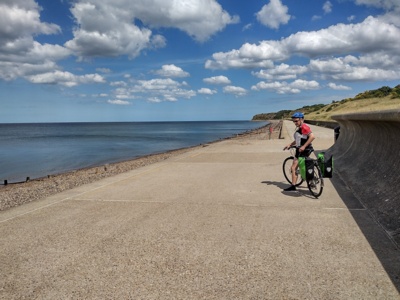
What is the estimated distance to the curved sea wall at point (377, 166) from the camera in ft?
17.9

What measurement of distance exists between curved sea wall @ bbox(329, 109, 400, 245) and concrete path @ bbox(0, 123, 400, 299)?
270 millimetres

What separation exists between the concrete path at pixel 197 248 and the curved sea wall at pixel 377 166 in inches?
10.6

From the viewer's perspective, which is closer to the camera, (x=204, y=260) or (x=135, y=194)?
(x=204, y=260)

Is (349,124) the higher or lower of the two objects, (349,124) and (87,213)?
the higher

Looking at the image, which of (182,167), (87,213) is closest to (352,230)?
(87,213)

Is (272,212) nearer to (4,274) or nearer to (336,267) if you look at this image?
(336,267)

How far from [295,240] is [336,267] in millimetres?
868

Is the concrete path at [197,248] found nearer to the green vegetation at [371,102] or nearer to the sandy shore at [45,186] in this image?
the sandy shore at [45,186]

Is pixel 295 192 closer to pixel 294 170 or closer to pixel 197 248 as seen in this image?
pixel 294 170

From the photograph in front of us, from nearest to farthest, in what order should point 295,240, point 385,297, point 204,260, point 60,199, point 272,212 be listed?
1. point 385,297
2. point 204,260
3. point 295,240
4. point 272,212
5. point 60,199

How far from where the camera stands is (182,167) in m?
12.2


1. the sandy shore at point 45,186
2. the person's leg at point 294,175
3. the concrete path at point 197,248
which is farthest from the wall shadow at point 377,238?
the sandy shore at point 45,186

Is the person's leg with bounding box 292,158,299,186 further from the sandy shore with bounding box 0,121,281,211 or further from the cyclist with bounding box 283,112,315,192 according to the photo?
the sandy shore with bounding box 0,121,281,211

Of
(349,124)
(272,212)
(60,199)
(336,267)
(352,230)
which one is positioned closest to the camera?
(336,267)
